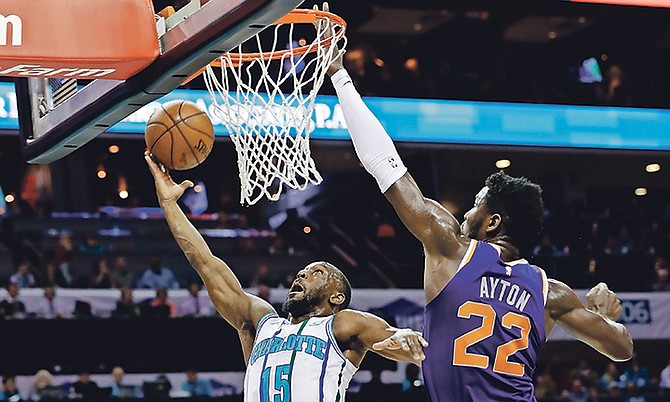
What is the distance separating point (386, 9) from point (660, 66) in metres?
4.94

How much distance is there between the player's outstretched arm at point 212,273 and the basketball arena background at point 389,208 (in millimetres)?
6579

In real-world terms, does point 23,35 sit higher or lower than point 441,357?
higher

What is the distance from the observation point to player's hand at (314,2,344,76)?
4109mm

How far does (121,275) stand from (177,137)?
346 inches

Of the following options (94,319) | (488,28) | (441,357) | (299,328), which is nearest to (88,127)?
(299,328)

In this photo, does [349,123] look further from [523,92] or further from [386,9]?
[386,9]

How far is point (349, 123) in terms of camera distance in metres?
3.83

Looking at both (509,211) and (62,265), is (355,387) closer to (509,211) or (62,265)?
(62,265)

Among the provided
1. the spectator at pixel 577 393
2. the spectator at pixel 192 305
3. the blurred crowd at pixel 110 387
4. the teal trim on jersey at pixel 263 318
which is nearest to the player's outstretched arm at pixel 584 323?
the teal trim on jersey at pixel 263 318

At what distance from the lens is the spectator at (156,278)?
1344 centimetres

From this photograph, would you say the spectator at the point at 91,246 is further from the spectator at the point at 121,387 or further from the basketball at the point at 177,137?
the basketball at the point at 177,137

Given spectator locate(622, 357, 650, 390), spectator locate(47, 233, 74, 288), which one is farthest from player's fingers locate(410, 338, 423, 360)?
spectator locate(622, 357, 650, 390)

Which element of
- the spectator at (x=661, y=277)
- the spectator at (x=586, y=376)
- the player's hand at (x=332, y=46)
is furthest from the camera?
the spectator at (x=661, y=277)

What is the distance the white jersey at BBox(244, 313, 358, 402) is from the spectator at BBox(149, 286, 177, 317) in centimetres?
778
